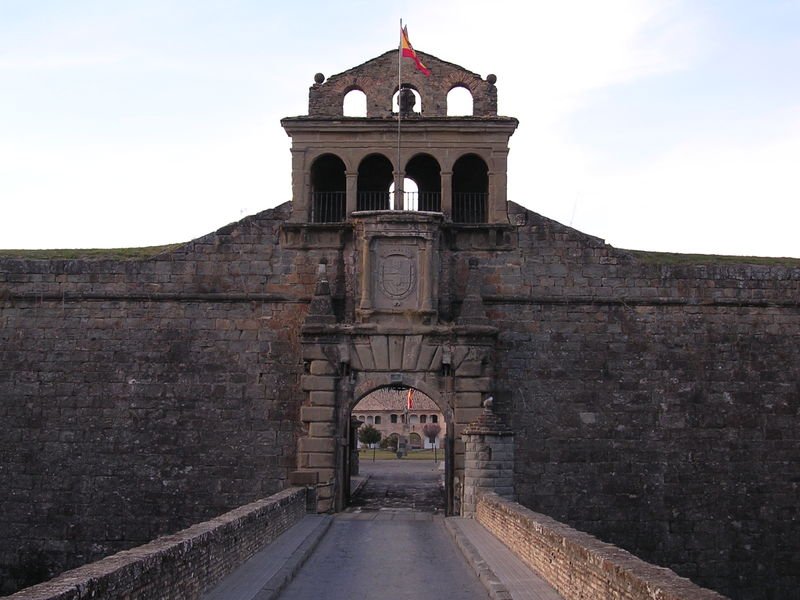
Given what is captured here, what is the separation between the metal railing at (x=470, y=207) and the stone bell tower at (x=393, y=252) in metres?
0.05

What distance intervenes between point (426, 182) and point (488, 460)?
7531mm

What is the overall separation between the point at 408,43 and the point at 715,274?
7944mm

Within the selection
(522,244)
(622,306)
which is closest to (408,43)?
(522,244)

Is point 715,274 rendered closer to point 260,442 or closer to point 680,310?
point 680,310

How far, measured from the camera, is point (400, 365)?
1741 centimetres

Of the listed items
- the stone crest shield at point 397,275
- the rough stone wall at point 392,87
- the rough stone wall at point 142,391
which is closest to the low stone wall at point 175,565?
the rough stone wall at point 142,391

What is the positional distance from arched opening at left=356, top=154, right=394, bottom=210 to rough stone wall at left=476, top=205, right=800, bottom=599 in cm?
350

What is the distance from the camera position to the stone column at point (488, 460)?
15992mm

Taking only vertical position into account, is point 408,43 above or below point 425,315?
above

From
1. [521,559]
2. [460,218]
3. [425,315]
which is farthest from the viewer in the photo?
[460,218]

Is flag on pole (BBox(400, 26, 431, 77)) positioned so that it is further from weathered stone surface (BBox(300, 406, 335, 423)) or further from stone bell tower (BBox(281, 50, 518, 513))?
weathered stone surface (BBox(300, 406, 335, 423))

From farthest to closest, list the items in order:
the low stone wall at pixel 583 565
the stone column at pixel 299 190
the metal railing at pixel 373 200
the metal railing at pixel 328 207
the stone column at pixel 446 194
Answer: the metal railing at pixel 373 200
the metal railing at pixel 328 207
the stone column at pixel 446 194
the stone column at pixel 299 190
the low stone wall at pixel 583 565

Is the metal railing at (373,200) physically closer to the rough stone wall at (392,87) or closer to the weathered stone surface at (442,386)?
the rough stone wall at (392,87)

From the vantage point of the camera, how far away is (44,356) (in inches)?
711
